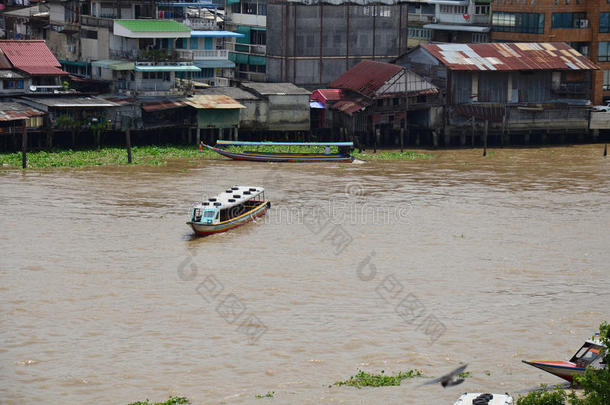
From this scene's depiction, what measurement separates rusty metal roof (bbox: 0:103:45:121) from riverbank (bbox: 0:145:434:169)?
6.72 feet

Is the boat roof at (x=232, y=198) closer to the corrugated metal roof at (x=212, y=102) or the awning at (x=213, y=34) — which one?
the corrugated metal roof at (x=212, y=102)

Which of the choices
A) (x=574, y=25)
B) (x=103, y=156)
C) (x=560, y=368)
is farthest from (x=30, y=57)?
(x=560, y=368)

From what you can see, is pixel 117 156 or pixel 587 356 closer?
pixel 587 356

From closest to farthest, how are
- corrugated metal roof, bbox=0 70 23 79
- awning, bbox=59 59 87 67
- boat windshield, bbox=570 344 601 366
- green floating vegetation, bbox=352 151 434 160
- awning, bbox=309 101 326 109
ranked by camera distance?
boat windshield, bbox=570 344 601 366 → corrugated metal roof, bbox=0 70 23 79 → green floating vegetation, bbox=352 151 434 160 → awning, bbox=309 101 326 109 → awning, bbox=59 59 87 67

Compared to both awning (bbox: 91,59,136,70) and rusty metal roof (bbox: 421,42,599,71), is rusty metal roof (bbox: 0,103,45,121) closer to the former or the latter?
awning (bbox: 91,59,136,70)

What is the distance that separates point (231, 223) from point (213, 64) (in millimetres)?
29927

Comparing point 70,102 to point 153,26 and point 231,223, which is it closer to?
point 153,26

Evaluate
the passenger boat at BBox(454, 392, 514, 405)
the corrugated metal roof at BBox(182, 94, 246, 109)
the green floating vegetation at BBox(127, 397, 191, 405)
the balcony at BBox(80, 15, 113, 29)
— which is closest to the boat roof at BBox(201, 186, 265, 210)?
the green floating vegetation at BBox(127, 397, 191, 405)

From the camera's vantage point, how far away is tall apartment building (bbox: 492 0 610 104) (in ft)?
230

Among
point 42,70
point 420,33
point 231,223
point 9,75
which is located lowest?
point 231,223

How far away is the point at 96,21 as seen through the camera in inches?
2576

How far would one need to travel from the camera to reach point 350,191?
50.0m

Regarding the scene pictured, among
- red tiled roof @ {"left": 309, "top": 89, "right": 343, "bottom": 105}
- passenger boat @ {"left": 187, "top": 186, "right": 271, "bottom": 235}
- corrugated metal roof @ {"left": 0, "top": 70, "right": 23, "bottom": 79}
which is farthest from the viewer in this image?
red tiled roof @ {"left": 309, "top": 89, "right": 343, "bottom": 105}

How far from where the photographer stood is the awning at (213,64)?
6875 centimetres
